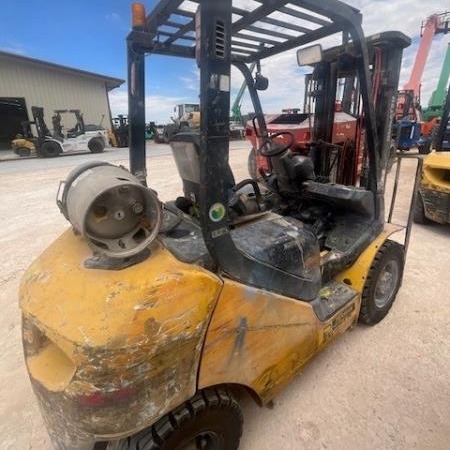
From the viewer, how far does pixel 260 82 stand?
112 inches

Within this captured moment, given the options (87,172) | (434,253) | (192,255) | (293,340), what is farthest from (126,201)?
(434,253)

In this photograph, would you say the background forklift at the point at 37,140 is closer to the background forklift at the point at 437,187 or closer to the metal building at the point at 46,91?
the metal building at the point at 46,91

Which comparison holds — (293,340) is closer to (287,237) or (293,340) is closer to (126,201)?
(287,237)

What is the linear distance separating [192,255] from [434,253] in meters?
3.90

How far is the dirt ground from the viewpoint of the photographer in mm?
1850

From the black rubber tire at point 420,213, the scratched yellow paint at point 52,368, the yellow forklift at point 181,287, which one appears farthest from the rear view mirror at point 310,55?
the black rubber tire at point 420,213

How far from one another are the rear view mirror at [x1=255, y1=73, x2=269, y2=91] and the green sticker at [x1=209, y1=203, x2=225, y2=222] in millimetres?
1936

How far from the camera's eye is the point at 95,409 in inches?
46.4

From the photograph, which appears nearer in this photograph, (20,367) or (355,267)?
(20,367)

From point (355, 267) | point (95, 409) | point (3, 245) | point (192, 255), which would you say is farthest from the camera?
point (3, 245)

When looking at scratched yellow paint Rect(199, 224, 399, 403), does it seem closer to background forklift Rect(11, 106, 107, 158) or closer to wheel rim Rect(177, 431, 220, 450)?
wheel rim Rect(177, 431, 220, 450)

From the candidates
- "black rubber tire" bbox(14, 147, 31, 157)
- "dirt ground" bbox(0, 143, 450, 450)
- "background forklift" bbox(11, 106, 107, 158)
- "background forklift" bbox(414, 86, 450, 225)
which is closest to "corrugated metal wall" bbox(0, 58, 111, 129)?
"background forklift" bbox(11, 106, 107, 158)

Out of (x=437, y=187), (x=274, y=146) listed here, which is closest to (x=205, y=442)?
(x=274, y=146)

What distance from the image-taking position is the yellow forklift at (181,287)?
1173 mm
